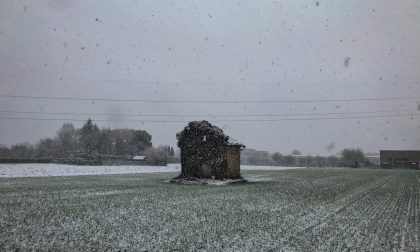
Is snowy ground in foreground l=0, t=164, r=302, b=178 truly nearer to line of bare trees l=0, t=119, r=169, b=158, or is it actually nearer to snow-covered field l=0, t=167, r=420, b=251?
snow-covered field l=0, t=167, r=420, b=251

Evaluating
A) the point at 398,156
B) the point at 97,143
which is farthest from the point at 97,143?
the point at 398,156

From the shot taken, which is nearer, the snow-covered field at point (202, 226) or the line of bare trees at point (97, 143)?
the snow-covered field at point (202, 226)

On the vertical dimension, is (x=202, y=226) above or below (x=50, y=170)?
below

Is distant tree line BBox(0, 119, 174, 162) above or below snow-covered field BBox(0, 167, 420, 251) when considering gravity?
above

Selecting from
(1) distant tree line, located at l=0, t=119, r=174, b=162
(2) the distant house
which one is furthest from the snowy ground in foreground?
(2) the distant house

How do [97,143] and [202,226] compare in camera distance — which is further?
[97,143]

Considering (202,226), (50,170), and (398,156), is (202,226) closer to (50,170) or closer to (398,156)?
(50,170)

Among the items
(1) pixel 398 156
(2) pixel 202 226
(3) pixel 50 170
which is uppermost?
(1) pixel 398 156

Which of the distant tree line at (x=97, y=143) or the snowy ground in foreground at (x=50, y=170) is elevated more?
the distant tree line at (x=97, y=143)

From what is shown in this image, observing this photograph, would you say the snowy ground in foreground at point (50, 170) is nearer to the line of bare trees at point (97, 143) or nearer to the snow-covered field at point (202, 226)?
the snow-covered field at point (202, 226)

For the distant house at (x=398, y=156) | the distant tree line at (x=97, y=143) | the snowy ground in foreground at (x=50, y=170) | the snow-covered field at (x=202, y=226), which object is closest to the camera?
the snow-covered field at (x=202, y=226)

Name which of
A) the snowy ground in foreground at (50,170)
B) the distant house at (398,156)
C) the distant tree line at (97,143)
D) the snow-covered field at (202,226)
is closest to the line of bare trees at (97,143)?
the distant tree line at (97,143)

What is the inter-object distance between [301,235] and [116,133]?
127 metres

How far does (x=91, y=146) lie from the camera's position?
381 ft
